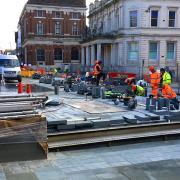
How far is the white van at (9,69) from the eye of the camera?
32812 millimetres

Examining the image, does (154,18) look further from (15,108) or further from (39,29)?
(15,108)

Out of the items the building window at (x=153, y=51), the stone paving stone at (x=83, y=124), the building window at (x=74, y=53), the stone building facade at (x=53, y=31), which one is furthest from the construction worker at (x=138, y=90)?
the building window at (x=74, y=53)

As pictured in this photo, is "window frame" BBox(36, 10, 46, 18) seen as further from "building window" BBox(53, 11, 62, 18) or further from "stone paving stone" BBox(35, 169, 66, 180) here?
"stone paving stone" BBox(35, 169, 66, 180)

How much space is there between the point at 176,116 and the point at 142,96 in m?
8.88

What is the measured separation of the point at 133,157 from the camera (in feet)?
28.9

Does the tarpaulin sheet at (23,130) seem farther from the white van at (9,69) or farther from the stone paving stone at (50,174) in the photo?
the white van at (9,69)

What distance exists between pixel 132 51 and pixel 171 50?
16.9 feet

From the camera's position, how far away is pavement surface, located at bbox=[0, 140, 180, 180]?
7453mm

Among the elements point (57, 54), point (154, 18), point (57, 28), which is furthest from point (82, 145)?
point (57, 28)

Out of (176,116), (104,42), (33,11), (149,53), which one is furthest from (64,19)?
(176,116)

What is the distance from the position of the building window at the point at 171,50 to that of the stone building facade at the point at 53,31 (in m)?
22.2

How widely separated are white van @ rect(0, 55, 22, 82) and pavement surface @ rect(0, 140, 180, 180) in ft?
81.1

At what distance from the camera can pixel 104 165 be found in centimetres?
819

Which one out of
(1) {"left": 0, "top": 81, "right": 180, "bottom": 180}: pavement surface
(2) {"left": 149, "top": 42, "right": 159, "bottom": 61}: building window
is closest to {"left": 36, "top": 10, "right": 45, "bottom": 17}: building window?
(2) {"left": 149, "top": 42, "right": 159, "bottom": 61}: building window
